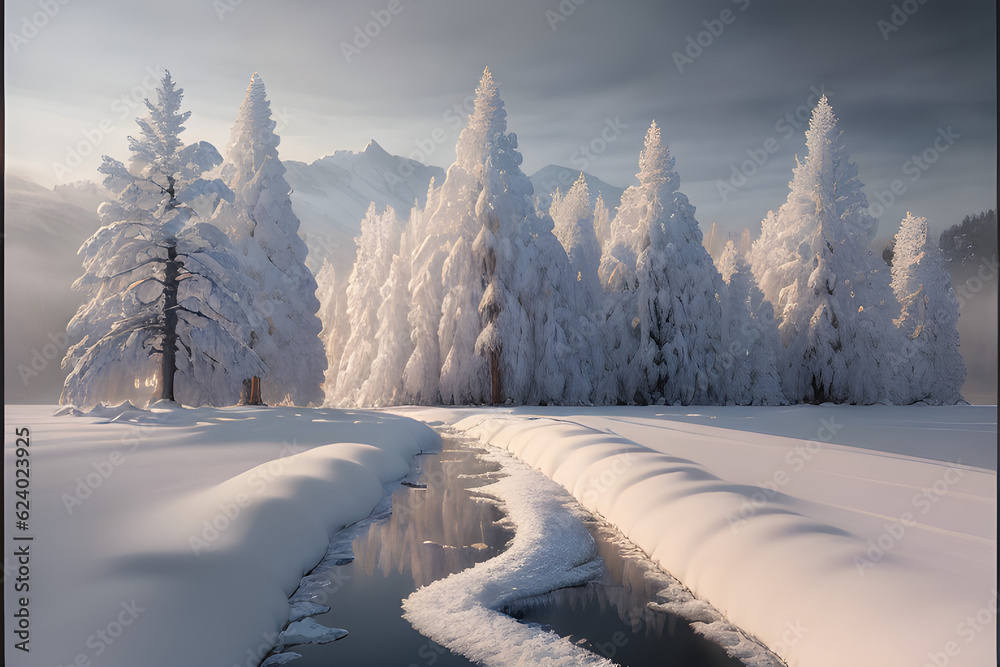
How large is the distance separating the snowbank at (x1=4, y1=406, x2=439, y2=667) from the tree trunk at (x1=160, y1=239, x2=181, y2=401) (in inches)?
209

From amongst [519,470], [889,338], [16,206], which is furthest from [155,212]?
[889,338]

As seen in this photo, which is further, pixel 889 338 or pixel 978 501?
pixel 889 338

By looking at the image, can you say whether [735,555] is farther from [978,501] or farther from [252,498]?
[252,498]

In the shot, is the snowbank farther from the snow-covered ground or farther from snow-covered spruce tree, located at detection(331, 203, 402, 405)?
snow-covered spruce tree, located at detection(331, 203, 402, 405)

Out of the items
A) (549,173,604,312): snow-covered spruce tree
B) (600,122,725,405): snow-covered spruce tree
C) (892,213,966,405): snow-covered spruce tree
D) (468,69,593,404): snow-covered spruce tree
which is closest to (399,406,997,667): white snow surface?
(468,69,593,404): snow-covered spruce tree

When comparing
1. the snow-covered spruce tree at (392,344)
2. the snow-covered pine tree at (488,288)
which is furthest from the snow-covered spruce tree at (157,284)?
the snow-covered spruce tree at (392,344)

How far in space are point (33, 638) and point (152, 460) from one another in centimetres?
432

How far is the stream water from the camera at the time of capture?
3553 millimetres

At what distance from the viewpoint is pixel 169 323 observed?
13414mm

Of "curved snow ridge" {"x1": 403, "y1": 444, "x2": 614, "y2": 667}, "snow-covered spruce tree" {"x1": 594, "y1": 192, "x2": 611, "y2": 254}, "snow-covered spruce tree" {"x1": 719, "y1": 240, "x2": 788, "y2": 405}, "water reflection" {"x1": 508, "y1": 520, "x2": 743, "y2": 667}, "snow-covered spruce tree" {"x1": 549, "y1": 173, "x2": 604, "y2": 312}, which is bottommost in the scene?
"water reflection" {"x1": 508, "y1": 520, "x2": 743, "y2": 667}

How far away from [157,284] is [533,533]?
41.2ft

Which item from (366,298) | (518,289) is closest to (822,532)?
(518,289)

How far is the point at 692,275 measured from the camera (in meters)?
25.2

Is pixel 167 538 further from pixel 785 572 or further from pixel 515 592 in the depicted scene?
pixel 785 572
